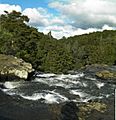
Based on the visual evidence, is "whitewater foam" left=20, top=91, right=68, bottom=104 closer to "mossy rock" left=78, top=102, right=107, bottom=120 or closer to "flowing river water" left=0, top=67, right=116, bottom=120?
"flowing river water" left=0, top=67, right=116, bottom=120

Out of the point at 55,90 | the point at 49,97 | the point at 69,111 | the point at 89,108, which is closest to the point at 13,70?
the point at 55,90

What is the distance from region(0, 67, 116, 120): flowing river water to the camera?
39.7 m

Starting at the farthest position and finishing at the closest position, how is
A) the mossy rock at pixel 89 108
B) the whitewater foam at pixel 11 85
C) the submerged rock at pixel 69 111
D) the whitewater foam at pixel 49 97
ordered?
the whitewater foam at pixel 11 85 → the whitewater foam at pixel 49 97 → the mossy rock at pixel 89 108 → the submerged rock at pixel 69 111

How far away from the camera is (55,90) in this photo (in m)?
44.2

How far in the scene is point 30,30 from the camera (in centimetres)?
6756

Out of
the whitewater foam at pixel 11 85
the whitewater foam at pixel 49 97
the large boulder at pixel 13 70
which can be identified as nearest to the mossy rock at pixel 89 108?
the whitewater foam at pixel 49 97

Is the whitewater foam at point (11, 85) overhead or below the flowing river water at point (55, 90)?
overhead

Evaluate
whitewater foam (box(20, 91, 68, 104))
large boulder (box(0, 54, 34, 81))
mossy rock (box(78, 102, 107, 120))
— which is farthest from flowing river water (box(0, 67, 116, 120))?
mossy rock (box(78, 102, 107, 120))

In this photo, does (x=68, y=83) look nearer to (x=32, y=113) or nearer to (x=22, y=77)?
(x=22, y=77)

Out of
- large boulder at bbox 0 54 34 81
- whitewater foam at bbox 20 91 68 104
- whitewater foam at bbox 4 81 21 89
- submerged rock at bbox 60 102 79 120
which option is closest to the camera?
submerged rock at bbox 60 102 79 120

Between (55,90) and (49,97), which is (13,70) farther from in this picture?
(49,97)

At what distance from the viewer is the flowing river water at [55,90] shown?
39.7 meters

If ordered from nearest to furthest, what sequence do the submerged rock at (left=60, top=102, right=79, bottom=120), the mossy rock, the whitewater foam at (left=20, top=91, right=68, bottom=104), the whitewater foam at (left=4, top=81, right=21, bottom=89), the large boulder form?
1. the submerged rock at (left=60, top=102, right=79, bottom=120)
2. the mossy rock
3. the whitewater foam at (left=20, top=91, right=68, bottom=104)
4. the whitewater foam at (left=4, top=81, right=21, bottom=89)
5. the large boulder

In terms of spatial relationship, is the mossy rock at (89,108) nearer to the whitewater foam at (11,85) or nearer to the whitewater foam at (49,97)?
the whitewater foam at (49,97)
